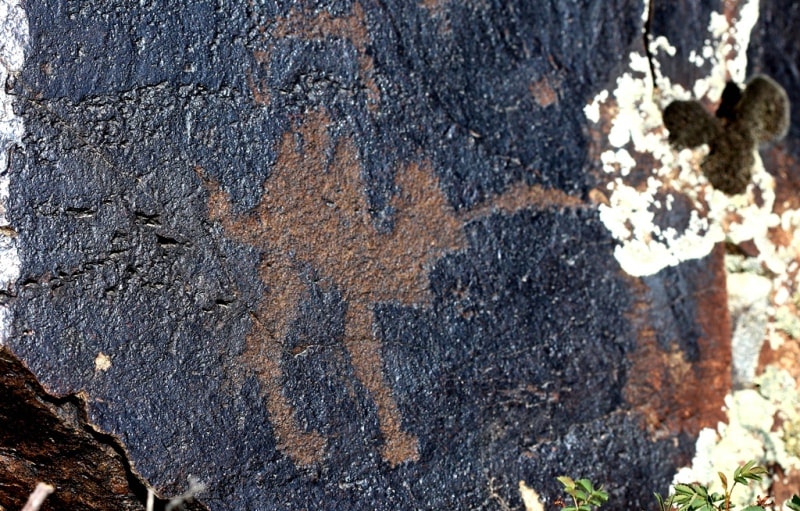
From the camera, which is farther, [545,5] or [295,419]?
[545,5]

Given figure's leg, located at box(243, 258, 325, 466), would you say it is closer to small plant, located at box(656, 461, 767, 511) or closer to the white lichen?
the white lichen

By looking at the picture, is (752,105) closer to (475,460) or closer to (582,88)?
(582,88)

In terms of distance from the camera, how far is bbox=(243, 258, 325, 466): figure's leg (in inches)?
55.1

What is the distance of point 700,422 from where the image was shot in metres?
1.71

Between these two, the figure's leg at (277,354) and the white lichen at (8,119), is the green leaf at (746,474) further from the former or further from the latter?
the white lichen at (8,119)

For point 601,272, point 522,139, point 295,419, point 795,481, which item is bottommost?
A: point 795,481

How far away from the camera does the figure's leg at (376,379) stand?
146cm

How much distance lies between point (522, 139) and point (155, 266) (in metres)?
0.71

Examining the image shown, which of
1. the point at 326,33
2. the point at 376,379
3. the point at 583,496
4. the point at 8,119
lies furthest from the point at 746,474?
the point at 8,119

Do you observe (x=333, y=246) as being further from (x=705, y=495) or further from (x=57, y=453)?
(x=705, y=495)

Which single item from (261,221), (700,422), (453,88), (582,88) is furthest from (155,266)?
(700,422)

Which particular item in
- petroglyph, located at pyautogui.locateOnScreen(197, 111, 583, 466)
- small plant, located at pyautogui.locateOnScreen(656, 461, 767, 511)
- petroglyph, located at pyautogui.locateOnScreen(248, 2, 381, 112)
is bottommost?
small plant, located at pyautogui.locateOnScreen(656, 461, 767, 511)

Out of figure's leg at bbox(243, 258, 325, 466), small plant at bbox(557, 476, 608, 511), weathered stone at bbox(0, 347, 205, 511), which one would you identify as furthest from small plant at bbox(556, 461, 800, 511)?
weathered stone at bbox(0, 347, 205, 511)

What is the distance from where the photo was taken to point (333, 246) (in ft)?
4.79
